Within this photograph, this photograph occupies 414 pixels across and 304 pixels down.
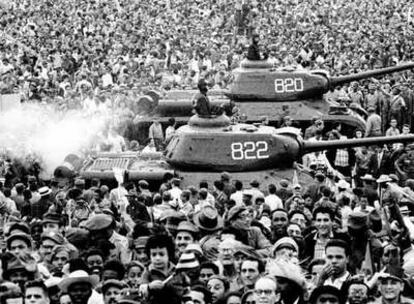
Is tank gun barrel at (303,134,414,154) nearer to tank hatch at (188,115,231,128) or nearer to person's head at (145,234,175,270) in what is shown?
tank hatch at (188,115,231,128)

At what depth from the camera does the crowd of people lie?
48.5 ft

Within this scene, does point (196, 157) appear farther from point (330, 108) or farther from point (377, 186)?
point (330, 108)

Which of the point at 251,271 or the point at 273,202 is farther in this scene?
the point at 273,202

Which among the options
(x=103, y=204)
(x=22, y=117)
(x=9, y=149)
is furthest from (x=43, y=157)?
(x=103, y=204)

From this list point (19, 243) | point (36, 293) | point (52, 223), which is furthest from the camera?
point (52, 223)

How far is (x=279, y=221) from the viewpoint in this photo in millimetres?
18703

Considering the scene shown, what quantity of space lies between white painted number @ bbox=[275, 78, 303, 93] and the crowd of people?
4.05 ft

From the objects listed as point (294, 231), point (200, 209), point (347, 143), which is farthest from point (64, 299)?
point (347, 143)

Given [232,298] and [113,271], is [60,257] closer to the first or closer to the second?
[113,271]

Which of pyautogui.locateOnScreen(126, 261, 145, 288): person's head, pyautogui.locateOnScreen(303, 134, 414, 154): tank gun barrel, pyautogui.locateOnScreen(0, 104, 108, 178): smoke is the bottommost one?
pyautogui.locateOnScreen(0, 104, 108, 178): smoke

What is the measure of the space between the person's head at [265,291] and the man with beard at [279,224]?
4528mm

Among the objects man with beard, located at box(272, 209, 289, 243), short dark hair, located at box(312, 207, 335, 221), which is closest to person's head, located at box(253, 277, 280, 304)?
short dark hair, located at box(312, 207, 335, 221)

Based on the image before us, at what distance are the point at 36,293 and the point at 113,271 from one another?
5.33 ft

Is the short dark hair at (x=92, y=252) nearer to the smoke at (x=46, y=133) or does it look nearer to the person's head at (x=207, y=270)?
the person's head at (x=207, y=270)
